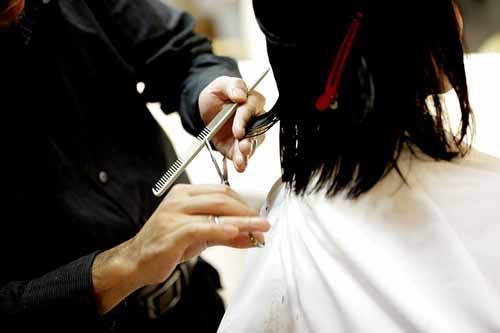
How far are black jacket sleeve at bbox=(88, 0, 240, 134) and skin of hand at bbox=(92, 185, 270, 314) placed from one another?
0.98 ft

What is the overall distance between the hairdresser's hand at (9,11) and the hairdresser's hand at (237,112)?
0.31 metres

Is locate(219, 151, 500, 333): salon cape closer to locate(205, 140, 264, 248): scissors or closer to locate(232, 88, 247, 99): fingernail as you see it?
locate(205, 140, 264, 248): scissors

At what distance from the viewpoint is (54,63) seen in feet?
2.58

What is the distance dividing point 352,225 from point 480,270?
15cm

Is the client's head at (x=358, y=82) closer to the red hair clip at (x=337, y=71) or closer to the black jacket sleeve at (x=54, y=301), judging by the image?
the red hair clip at (x=337, y=71)

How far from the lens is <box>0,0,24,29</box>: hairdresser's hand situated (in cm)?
66

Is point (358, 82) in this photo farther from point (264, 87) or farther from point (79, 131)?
point (79, 131)

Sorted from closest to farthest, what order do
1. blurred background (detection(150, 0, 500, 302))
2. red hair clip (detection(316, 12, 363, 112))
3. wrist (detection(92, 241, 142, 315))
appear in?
red hair clip (detection(316, 12, 363, 112)), wrist (detection(92, 241, 142, 315)), blurred background (detection(150, 0, 500, 302))

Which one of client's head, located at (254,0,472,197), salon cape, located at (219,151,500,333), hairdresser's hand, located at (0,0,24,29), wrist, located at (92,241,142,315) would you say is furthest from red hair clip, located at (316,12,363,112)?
hairdresser's hand, located at (0,0,24,29)

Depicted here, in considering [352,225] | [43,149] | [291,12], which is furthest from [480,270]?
[43,149]

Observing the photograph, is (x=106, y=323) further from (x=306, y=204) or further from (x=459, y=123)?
(x=459, y=123)

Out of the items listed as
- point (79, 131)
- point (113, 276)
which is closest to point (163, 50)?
point (79, 131)

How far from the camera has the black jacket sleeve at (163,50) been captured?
876 mm

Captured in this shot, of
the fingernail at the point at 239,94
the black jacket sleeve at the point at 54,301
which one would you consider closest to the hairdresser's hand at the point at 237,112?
the fingernail at the point at 239,94
